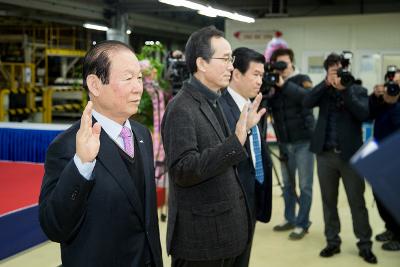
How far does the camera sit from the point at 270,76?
3701mm

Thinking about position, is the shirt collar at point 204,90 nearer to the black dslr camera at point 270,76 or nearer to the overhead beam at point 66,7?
the black dslr camera at point 270,76

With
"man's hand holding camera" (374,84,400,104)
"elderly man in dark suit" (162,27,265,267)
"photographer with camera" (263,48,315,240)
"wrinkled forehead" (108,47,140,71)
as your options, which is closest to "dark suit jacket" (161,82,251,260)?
"elderly man in dark suit" (162,27,265,267)

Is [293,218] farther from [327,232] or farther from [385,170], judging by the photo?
[385,170]

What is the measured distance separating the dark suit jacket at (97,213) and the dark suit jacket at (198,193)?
451mm

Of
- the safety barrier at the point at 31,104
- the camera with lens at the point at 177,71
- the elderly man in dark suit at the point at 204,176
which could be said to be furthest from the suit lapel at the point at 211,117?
the safety barrier at the point at 31,104

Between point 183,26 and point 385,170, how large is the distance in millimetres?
15563

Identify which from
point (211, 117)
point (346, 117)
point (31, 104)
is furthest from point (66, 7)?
point (211, 117)

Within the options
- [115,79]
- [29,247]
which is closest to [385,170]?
[115,79]

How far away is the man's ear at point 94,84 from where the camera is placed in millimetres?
1398

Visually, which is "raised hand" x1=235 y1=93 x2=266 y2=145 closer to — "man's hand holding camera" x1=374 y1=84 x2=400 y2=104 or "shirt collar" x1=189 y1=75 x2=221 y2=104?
"shirt collar" x1=189 y1=75 x2=221 y2=104

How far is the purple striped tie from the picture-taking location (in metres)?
1.44

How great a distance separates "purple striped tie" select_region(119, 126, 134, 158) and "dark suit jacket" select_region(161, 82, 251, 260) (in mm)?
363

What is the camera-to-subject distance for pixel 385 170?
71 centimetres

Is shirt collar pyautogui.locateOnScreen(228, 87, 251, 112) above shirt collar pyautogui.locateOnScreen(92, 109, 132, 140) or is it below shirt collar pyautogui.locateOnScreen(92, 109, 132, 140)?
above
